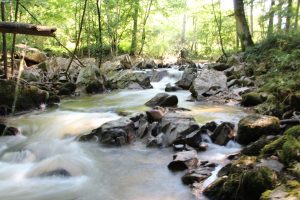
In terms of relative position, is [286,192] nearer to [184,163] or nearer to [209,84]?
[184,163]

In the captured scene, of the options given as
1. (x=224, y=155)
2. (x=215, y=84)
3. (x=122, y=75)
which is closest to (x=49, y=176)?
(x=224, y=155)

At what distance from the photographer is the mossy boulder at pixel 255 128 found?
6195 mm

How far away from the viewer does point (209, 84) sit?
12367mm

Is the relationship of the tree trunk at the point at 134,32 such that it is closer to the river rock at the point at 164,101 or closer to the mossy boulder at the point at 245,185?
the river rock at the point at 164,101

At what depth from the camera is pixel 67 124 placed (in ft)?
28.4

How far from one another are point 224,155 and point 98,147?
98.5 inches

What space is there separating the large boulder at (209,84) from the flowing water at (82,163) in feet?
7.04

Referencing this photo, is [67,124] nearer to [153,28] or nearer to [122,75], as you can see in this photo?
[122,75]

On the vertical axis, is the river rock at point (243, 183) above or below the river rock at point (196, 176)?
above

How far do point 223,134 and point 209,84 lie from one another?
577 centimetres

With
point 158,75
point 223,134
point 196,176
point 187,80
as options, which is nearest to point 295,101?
point 223,134

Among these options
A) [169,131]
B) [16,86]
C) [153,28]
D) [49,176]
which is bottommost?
[49,176]

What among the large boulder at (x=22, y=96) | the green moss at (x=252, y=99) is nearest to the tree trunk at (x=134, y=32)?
the large boulder at (x=22, y=96)

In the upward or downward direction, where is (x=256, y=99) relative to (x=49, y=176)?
upward
